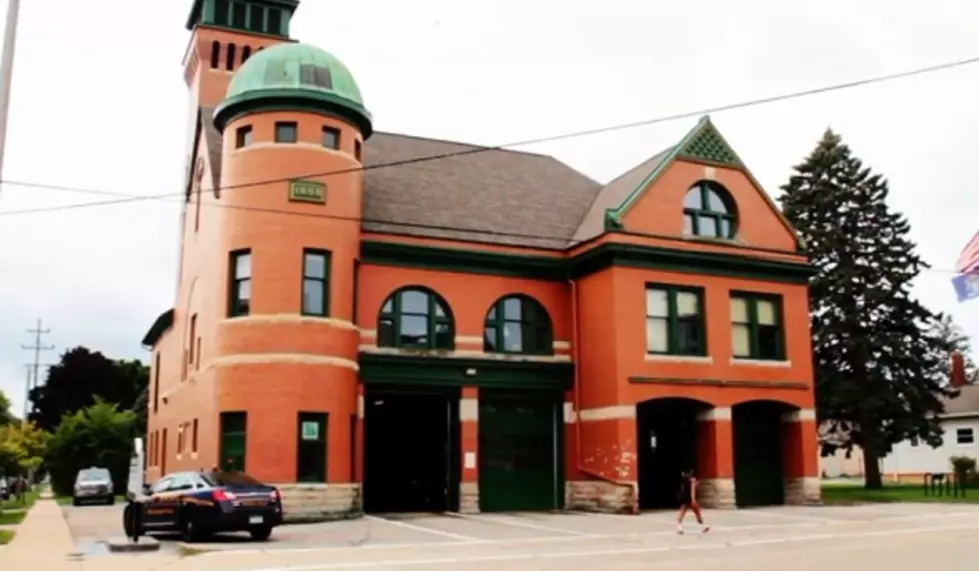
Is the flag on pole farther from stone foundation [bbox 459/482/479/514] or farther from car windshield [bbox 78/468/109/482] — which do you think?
car windshield [bbox 78/468/109/482]

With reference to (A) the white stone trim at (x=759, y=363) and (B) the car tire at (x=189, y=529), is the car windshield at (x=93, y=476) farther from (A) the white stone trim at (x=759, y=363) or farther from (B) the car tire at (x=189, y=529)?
(A) the white stone trim at (x=759, y=363)

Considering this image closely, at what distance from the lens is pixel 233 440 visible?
86.8 feet

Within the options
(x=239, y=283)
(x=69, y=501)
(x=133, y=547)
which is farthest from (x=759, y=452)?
(x=69, y=501)

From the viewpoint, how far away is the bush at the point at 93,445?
2195 inches

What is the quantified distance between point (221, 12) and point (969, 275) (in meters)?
33.9

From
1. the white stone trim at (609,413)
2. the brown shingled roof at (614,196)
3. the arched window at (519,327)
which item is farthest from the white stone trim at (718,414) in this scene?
the brown shingled roof at (614,196)

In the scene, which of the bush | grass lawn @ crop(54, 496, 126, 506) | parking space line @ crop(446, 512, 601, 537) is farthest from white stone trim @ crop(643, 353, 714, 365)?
the bush

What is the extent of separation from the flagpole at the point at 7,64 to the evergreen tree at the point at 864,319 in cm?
3193

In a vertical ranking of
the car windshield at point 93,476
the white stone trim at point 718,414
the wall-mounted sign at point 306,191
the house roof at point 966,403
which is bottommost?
the car windshield at point 93,476

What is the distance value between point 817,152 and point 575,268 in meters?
19.0

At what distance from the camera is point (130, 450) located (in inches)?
2211

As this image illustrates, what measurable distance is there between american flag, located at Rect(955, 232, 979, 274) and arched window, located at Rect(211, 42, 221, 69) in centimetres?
3207

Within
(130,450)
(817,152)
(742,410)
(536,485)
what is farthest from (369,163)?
(130,450)

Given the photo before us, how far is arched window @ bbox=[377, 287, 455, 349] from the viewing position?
29578 mm
